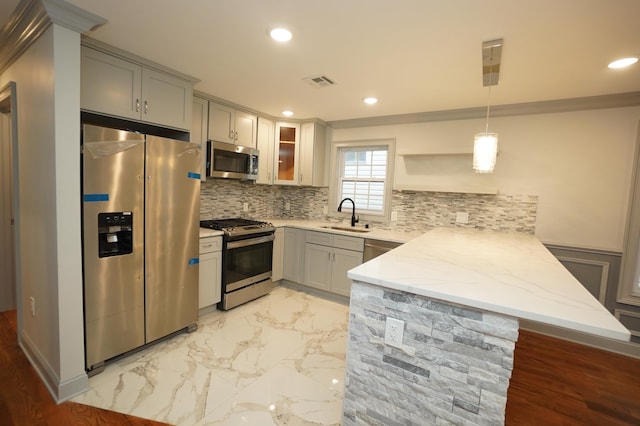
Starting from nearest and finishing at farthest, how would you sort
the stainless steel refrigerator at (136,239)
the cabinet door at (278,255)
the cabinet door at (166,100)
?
the stainless steel refrigerator at (136,239) → the cabinet door at (166,100) → the cabinet door at (278,255)

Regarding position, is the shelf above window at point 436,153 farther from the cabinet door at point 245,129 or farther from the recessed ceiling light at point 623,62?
the cabinet door at point 245,129

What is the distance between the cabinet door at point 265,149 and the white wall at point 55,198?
2.19 m

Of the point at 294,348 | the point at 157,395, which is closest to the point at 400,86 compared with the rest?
the point at 294,348

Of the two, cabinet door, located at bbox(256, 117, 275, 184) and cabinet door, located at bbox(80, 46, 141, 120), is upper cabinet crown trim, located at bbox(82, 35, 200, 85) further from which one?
cabinet door, located at bbox(256, 117, 275, 184)

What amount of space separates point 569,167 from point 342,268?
2566 mm

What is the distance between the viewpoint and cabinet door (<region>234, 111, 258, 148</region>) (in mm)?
3480

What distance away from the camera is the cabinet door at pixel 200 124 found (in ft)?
9.83

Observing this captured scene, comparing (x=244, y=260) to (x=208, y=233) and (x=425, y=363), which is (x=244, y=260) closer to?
(x=208, y=233)

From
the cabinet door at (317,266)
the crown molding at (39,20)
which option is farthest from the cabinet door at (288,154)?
the crown molding at (39,20)

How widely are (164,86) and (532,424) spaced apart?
3665 mm

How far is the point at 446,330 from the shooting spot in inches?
45.2

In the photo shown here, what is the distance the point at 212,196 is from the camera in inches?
141

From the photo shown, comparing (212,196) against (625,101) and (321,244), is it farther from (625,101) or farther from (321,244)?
(625,101)

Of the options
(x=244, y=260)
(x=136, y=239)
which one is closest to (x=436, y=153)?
(x=244, y=260)
